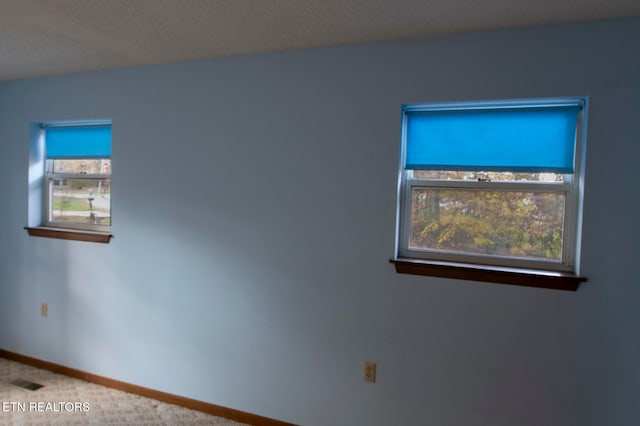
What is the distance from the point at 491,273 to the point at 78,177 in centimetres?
314

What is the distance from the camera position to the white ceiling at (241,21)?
1777mm

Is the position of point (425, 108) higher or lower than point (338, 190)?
higher

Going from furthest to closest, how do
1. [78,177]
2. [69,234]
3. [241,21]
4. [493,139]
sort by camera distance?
[78,177]
[69,234]
[493,139]
[241,21]

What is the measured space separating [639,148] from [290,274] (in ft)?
6.22

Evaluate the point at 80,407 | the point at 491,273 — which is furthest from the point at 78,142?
the point at 491,273

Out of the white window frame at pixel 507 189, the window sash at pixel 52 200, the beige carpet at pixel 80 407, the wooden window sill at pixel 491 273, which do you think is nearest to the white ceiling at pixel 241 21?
the white window frame at pixel 507 189

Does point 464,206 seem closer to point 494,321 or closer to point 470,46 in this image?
point 494,321

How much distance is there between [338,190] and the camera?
2338mm

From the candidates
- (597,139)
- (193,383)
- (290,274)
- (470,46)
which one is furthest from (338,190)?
(193,383)

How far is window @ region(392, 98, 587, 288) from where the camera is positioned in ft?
6.62

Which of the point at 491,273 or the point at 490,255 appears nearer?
the point at 491,273

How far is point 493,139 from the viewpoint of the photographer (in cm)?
210

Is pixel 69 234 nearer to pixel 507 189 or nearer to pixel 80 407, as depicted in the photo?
pixel 80 407

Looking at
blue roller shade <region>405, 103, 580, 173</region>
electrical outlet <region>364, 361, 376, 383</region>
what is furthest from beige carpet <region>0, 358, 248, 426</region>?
blue roller shade <region>405, 103, 580, 173</region>
